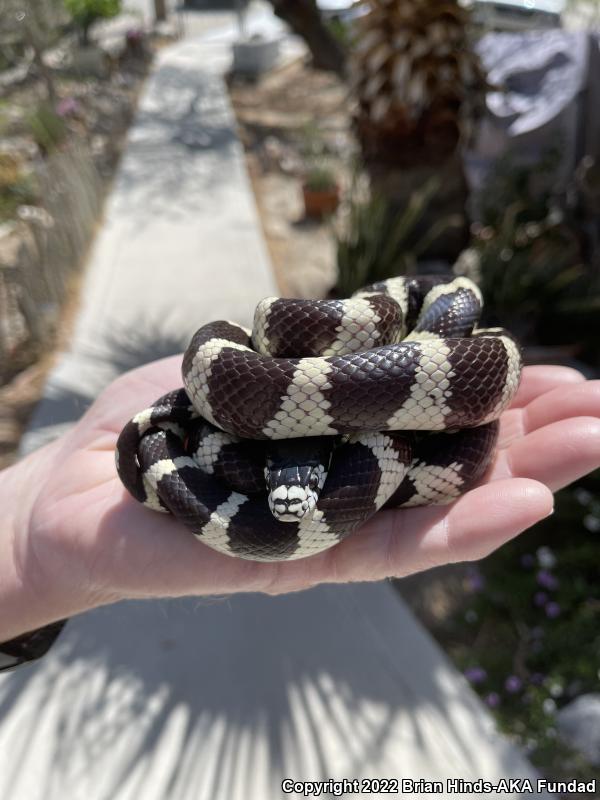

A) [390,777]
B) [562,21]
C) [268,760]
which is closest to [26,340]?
[268,760]

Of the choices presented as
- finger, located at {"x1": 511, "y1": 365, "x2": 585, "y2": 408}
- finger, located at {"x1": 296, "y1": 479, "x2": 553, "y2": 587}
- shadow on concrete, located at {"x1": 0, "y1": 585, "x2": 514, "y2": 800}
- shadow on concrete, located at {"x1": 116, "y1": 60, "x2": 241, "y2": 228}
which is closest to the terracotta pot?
shadow on concrete, located at {"x1": 116, "y1": 60, "x2": 241, "y2": 228}

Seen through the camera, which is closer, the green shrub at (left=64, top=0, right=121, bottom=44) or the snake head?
the snake head

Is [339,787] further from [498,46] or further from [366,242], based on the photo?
[498,46]

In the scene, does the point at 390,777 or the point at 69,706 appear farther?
the point at 69,706

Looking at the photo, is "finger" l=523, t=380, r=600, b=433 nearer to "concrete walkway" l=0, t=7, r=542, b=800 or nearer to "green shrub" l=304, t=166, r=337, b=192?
"concrete walkway" l=0, t=7, r=542, b=800

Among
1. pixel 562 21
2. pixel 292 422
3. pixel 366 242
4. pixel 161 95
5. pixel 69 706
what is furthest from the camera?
pixel 562 21
